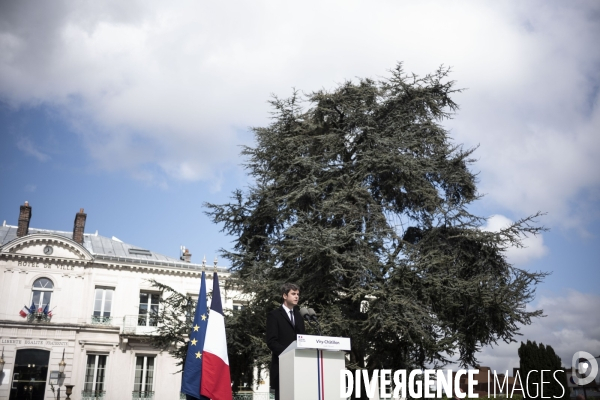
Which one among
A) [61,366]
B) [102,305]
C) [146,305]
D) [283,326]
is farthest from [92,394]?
[283,326]

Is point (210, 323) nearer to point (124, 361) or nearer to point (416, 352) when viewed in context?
point (416, 352)

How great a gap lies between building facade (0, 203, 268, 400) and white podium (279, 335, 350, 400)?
22.1 metres

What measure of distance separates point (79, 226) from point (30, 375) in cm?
822

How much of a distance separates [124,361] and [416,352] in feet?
59.8

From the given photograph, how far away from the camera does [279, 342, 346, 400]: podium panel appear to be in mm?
6297

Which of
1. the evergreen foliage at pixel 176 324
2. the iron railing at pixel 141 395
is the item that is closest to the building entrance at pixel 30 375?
the iron railing at pixel 141 395

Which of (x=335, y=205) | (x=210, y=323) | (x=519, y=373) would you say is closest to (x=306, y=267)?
(x=335, y=205)

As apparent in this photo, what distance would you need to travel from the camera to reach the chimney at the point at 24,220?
3095cm

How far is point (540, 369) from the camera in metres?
15.2

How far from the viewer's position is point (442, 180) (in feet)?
62.7

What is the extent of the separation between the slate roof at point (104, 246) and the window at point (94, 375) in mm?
5323

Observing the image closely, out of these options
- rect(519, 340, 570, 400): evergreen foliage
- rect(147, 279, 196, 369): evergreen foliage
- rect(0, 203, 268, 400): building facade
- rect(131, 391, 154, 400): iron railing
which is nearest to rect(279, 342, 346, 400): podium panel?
rect(519, 340, 570, 400): evergreen foliage

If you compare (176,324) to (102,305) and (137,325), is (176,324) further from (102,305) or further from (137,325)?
(102,305)

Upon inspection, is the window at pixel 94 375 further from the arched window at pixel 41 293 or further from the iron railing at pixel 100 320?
the arched window at pixel 41 293
